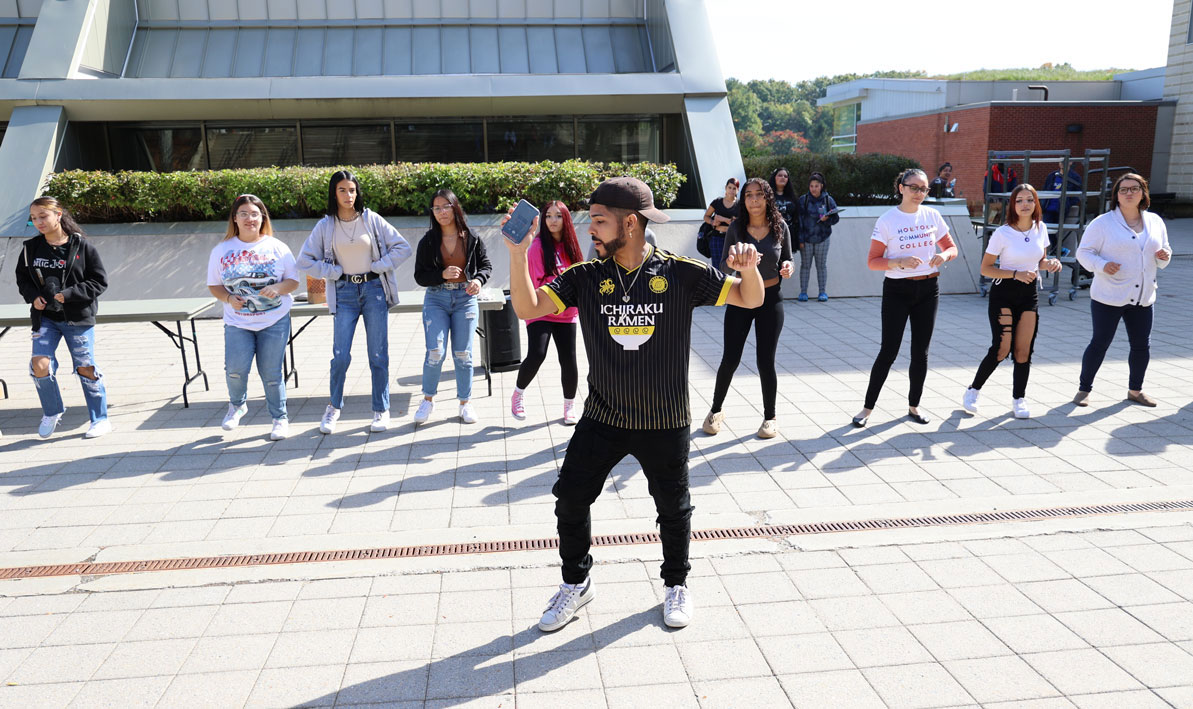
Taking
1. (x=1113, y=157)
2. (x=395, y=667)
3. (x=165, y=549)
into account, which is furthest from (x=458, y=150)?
(x=1113, y=157)

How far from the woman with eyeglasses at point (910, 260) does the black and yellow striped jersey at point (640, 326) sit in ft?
10.8

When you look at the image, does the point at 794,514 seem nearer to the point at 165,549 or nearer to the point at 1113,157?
the point at 165,549

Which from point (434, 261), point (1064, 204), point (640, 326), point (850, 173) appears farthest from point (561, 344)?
point (850, 173)

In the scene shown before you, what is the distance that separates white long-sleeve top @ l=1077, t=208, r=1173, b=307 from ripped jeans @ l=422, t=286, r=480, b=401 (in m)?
5.15

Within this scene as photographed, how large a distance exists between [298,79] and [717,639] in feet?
43.6

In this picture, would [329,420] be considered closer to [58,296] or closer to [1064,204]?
[58,296]

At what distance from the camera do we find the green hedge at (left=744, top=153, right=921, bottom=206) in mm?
15820

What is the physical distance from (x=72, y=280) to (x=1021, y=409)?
299 inches

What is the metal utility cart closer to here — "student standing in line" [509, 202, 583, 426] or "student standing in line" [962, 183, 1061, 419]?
"student standing in line" [962, 183, 1061, 419]

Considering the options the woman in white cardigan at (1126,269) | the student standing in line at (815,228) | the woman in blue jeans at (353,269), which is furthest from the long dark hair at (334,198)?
the student standing in line at (815,228)

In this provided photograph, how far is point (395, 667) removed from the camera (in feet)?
11.7

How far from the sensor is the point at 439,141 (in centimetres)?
1558

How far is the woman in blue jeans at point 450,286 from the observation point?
6590mm

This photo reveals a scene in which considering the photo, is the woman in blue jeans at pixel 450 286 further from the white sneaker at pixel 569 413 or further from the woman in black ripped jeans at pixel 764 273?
the woman in black ripped jeans at pixel 764 273
